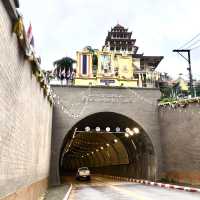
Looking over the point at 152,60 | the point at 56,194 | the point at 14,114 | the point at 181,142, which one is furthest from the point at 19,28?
the point at 152,60

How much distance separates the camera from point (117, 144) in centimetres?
3678

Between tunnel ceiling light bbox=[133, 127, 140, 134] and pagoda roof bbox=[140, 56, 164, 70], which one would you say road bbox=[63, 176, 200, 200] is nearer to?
tunnel ceiling light bbox=[133, 127, 140, 134]

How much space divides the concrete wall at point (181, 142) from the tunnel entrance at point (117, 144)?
171cm

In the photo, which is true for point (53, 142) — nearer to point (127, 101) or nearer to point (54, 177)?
point (54, 177)

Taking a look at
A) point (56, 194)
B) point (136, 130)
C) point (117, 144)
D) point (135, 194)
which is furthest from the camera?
point (117, 144)

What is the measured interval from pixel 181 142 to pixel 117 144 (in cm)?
1549

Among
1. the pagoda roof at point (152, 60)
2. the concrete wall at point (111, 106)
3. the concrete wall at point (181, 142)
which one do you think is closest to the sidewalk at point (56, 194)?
A: the concrete wall at point (111, 106)

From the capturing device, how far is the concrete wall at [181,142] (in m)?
20.1

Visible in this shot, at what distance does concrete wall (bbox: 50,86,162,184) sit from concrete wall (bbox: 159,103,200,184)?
74 cm

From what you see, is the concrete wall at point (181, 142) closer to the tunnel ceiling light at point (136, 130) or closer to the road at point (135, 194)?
the tunnel ceiling light at point (136, 130)

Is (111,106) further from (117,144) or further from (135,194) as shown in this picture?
(117,144)

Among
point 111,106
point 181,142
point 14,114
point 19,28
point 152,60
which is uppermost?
point 152,60

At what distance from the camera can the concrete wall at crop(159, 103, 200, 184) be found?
20.1m

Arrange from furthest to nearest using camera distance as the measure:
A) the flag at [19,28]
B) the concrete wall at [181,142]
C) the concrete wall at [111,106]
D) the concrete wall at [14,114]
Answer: the concrete wall at [111,106]
the concrete wall at [181,142]
the flag at [19,28]
the concrete wall at [14,114]
